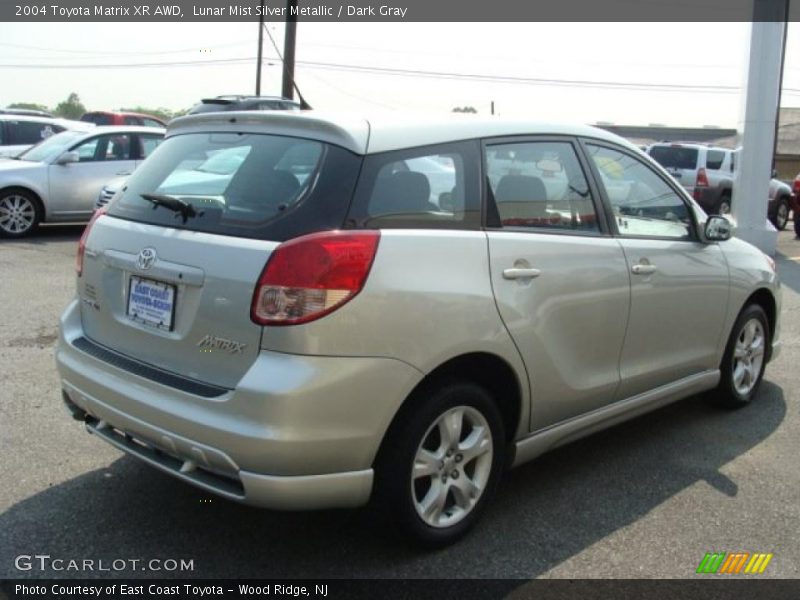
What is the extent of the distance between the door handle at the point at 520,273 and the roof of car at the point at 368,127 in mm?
574

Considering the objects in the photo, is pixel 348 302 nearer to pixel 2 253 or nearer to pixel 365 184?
pixel 365 184

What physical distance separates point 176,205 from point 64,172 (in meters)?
9.26

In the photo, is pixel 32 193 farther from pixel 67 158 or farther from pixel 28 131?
pixel 28 131

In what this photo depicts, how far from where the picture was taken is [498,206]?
3303 mm

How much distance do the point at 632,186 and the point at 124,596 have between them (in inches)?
118

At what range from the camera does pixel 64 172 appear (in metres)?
11.4

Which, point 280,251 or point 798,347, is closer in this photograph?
point 280,251

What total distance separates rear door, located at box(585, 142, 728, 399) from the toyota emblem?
6.81 ft

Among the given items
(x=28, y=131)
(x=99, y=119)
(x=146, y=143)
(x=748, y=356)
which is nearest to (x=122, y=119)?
(x=99, y=119)

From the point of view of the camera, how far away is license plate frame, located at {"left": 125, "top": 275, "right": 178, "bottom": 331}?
2945 mm

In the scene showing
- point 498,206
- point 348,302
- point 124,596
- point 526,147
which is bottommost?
point 124,596

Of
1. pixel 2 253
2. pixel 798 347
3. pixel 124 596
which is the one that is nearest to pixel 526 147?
pixel 124 596

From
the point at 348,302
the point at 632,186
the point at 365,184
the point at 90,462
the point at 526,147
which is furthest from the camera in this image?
the point at 632,186

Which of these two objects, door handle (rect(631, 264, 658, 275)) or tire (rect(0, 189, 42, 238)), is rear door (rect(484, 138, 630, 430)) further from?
tire (rect(0, 189, 42, 238))
